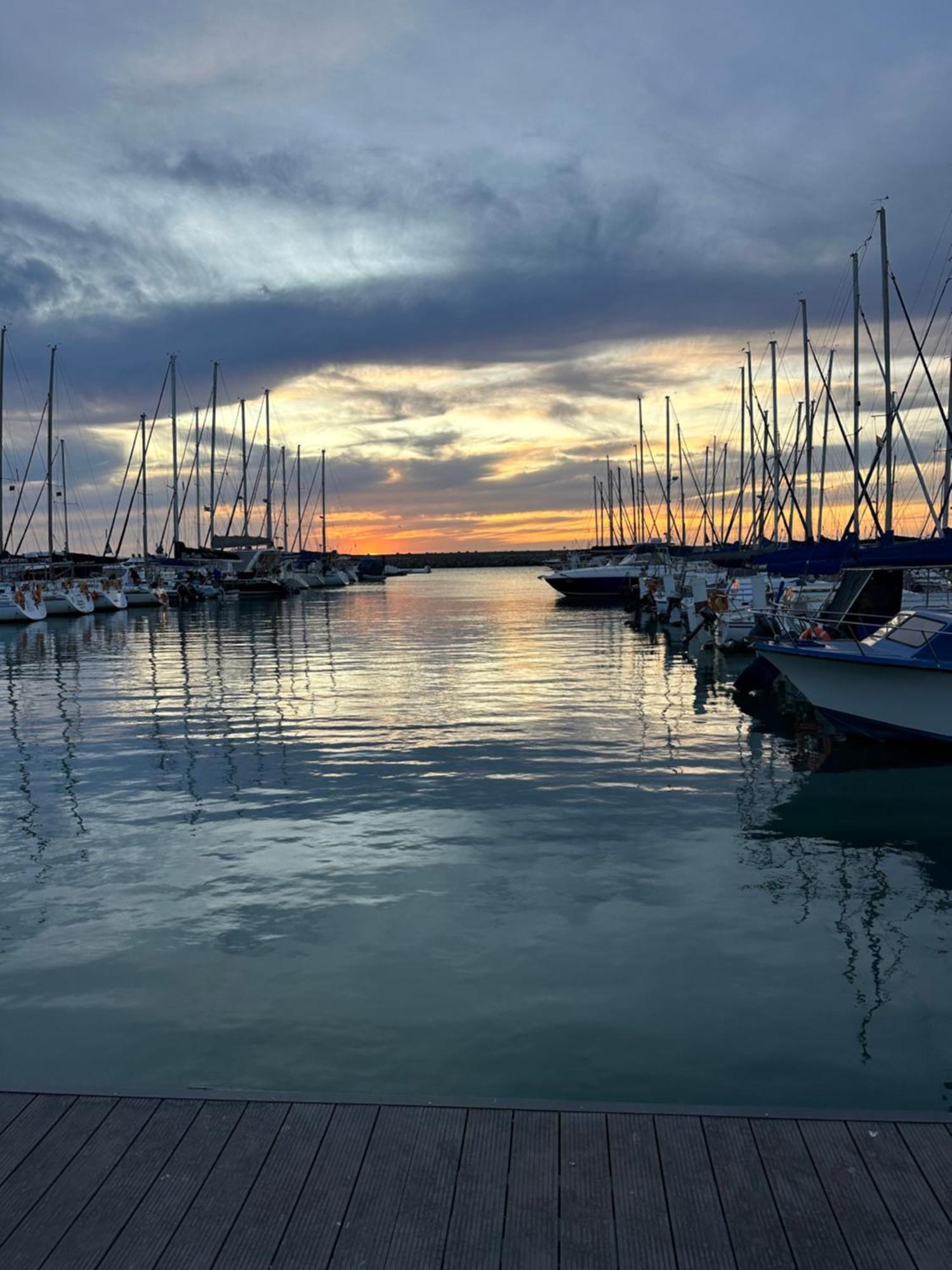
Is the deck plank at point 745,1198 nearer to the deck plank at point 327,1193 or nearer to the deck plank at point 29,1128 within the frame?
the deck plank at point 327,1193

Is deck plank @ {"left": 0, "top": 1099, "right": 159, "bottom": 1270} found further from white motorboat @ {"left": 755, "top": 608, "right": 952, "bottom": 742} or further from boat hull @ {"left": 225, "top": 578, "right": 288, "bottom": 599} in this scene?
boat hull @ {"left": 225, "top": 578, "right": 288, "bottom": 599}

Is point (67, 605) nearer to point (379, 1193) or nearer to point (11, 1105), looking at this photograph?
point (11, 1105)

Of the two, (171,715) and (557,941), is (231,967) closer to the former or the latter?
(557,941)

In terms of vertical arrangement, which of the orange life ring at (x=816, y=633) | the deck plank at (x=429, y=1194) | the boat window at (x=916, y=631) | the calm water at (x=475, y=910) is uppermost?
the boat window at (x=916, y=631)

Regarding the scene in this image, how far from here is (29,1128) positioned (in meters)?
5.01

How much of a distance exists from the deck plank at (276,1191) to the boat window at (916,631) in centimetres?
1360

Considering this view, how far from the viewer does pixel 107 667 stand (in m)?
32.2

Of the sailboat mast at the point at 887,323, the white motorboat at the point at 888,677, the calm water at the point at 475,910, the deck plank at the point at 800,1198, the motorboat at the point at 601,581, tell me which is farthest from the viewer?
the motorboat at the point at 601,581

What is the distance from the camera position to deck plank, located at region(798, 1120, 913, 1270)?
4.06 metres

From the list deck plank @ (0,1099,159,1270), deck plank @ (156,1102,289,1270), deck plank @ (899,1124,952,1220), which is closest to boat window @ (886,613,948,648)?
deck plank @ (899,1124,952,1220)

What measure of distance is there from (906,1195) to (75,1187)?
3614 millimetres

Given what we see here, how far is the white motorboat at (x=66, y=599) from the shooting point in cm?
5872

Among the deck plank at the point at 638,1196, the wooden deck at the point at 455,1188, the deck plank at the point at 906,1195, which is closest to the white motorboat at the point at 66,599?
the wooden deck at the point at 455,1188

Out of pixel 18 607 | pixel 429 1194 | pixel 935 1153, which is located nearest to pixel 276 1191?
pixel 429 1194
